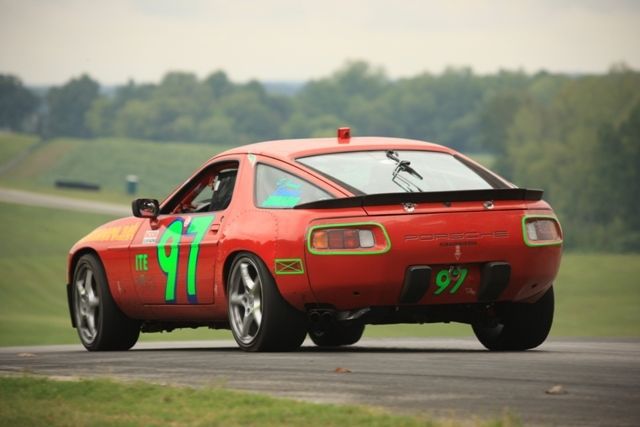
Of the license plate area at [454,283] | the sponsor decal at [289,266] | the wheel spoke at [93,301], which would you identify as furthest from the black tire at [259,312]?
the wheel spoke at [93,301]

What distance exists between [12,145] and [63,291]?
106m

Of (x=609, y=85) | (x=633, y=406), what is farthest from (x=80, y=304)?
(x=609, y=85)

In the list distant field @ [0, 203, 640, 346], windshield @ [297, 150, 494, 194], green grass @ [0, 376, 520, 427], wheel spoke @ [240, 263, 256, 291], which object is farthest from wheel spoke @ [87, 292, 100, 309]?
distant field @ [0, 203, 640, 346]

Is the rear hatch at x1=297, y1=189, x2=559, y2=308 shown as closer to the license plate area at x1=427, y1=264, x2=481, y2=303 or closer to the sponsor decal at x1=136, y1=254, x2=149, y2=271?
the license plate area at x1=427, y1=264, x2=481, y2=303

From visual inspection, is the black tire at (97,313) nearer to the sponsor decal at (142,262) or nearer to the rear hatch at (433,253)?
the sponsor decal at (142,262)

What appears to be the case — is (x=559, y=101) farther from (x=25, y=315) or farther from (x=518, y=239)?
(x=518, y=239)

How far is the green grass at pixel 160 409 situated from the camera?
7117 millimetres

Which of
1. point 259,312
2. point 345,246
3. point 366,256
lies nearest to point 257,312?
point 259,312

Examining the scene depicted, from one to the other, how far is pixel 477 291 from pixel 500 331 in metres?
1.18

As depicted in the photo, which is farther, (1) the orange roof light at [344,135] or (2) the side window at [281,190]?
(1) the orange roof light at [344,135]

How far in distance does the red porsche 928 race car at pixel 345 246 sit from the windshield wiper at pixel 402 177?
0.04 ft

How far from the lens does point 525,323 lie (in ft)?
38.1

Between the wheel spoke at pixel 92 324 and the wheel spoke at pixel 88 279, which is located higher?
the wheel spoke at pixel 88 279

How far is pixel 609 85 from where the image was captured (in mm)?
161750
